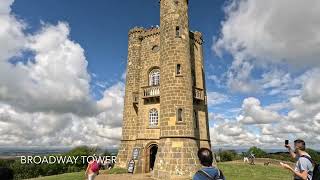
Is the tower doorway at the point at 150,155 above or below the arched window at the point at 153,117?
below

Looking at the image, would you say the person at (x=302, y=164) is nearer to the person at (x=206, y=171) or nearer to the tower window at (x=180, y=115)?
the person at (x=206, y=171)

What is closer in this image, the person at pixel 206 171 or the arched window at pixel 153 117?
the person at pixel 206 171

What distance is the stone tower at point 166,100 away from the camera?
23078 mm

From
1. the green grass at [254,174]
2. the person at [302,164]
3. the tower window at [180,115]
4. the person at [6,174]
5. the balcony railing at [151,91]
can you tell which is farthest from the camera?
the balcony railing at [151,91]

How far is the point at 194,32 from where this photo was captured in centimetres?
3019

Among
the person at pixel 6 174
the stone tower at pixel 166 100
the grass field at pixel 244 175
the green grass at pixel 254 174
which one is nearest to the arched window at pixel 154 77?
the stone tower at pixel 166 100

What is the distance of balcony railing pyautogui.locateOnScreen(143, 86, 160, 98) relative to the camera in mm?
27609

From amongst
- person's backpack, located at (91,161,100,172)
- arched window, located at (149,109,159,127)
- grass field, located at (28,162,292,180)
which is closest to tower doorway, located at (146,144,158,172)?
arched window, located at (149,109,159,127)

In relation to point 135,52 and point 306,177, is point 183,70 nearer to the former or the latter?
point 135,52

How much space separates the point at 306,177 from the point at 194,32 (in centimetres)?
2483

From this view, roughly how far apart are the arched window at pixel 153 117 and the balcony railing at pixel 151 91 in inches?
57.5

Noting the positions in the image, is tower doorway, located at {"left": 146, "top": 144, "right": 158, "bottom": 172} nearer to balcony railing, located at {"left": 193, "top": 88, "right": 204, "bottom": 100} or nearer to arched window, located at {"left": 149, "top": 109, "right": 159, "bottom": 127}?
arched window, located at {"left": 149, "top": 109, "right": 159, "bottom": 127}

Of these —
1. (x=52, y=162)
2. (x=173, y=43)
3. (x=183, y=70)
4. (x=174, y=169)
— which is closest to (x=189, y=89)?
(x=183, y=70)

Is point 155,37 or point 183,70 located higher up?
point 155,37
